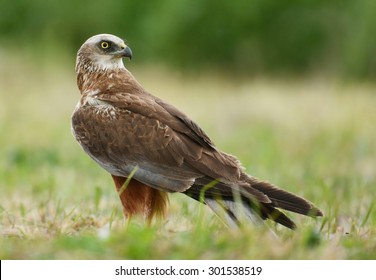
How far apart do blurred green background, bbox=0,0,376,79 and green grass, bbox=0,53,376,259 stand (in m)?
3.55

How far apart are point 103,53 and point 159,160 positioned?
1.08m

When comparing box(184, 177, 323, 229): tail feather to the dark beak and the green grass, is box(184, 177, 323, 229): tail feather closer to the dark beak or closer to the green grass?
the green grass

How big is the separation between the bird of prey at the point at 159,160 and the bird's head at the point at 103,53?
223 millimetres

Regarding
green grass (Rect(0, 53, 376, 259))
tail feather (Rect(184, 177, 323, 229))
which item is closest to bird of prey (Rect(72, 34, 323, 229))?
tail feather (Rect(184, 177, 323, 229))

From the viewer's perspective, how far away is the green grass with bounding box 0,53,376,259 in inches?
147

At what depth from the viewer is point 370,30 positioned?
1906cm

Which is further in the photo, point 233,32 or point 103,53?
point 233,32

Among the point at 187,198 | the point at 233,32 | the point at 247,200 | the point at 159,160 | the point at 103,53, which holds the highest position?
the point at 233,32

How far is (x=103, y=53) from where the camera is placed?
17.4ft

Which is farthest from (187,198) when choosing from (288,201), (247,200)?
(288,201)

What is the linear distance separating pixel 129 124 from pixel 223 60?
20.2m

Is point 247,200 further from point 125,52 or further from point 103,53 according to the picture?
point 103,53

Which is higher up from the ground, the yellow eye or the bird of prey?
the yellow eye
